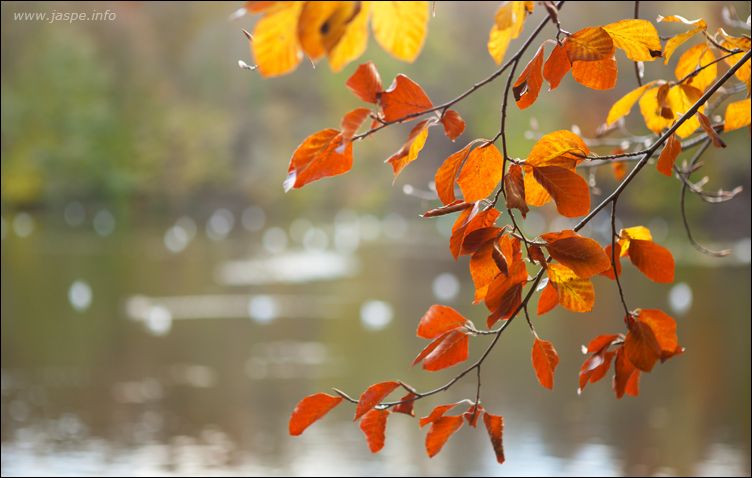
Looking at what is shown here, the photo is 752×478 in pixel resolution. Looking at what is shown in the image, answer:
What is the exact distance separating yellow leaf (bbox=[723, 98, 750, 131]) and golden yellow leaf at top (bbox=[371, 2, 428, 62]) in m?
0.37

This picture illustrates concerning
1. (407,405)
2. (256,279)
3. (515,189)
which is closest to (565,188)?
(515,189)

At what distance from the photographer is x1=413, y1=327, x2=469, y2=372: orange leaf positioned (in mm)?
435

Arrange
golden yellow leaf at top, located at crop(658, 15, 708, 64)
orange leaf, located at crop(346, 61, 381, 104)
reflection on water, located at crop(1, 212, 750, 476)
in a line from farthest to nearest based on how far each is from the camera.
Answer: reflection on water, located at crop(1, 212, 750, 476), golden yellow leaf at top, located at crop(658, 15, 708, 64), orange leaf, located at crop(346, 61, 381, 104)

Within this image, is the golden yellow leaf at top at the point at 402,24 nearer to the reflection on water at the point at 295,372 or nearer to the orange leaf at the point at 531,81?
the orange leaf at the point at 531,81

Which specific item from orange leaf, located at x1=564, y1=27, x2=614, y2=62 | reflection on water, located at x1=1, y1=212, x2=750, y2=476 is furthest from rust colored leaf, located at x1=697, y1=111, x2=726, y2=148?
reflection on water, located at x1=1, y1=212, x2=750, y2=476

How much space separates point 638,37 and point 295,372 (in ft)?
9.42

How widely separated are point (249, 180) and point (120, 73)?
1726mm

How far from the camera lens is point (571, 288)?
44 cm

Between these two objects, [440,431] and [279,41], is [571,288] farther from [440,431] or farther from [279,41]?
[279,41]

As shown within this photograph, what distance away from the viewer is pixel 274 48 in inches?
11.3

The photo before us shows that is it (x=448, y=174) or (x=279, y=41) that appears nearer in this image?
(x=279, y=41)

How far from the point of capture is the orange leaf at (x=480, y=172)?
0.41 meters

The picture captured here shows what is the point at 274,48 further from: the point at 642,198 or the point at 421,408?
the point at 642,198

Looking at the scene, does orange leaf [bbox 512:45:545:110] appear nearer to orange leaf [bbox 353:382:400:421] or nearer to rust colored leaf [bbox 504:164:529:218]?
rust colored leaf [bbox 504:164:529:218]
